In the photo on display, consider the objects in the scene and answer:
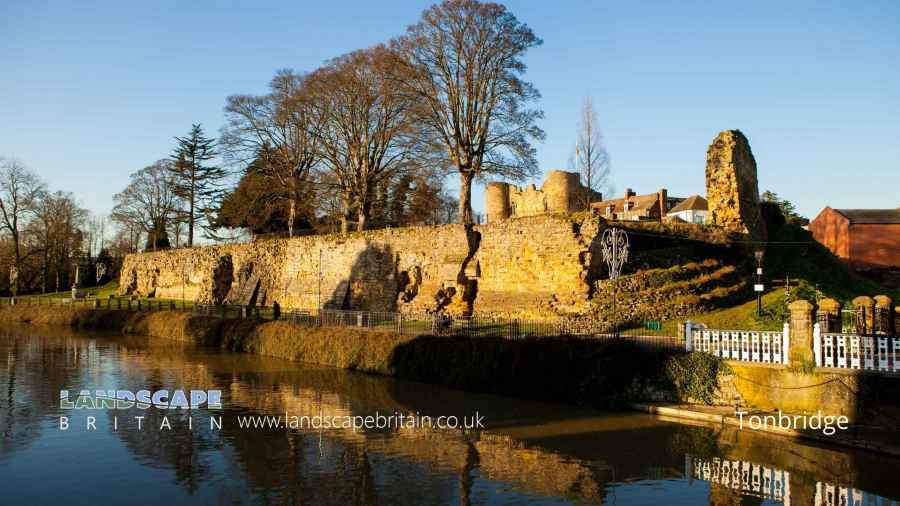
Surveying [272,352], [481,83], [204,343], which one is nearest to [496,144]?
[481,83]

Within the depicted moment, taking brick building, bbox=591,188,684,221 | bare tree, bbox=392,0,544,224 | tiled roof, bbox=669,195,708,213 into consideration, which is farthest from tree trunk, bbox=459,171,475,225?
tiled roof, bbox=669,195,708,213

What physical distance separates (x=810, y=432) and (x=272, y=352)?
62.0ft

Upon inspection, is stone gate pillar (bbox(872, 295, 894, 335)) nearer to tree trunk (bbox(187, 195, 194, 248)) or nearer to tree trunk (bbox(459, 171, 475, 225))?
tree trunk (bbox(459, 171, 475, 225))

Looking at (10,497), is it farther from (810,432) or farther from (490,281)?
(490,281)

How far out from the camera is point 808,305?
13.6 meters

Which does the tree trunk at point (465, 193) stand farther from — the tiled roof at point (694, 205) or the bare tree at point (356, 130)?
the tiled roof at point (694, 205)

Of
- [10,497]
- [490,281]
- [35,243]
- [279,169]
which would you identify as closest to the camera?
[10,497]

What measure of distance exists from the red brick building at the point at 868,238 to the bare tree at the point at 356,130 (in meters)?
29.4

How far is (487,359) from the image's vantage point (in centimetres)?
1816

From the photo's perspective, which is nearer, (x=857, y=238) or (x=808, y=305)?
(x=808, y=305)

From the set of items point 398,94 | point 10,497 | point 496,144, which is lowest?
point 10,497

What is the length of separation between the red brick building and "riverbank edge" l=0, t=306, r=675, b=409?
33.5 meters

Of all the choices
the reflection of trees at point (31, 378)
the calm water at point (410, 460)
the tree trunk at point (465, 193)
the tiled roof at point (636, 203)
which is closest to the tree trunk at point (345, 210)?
the tree trunk at point (465, 193)

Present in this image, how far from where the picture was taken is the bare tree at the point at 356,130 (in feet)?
117
